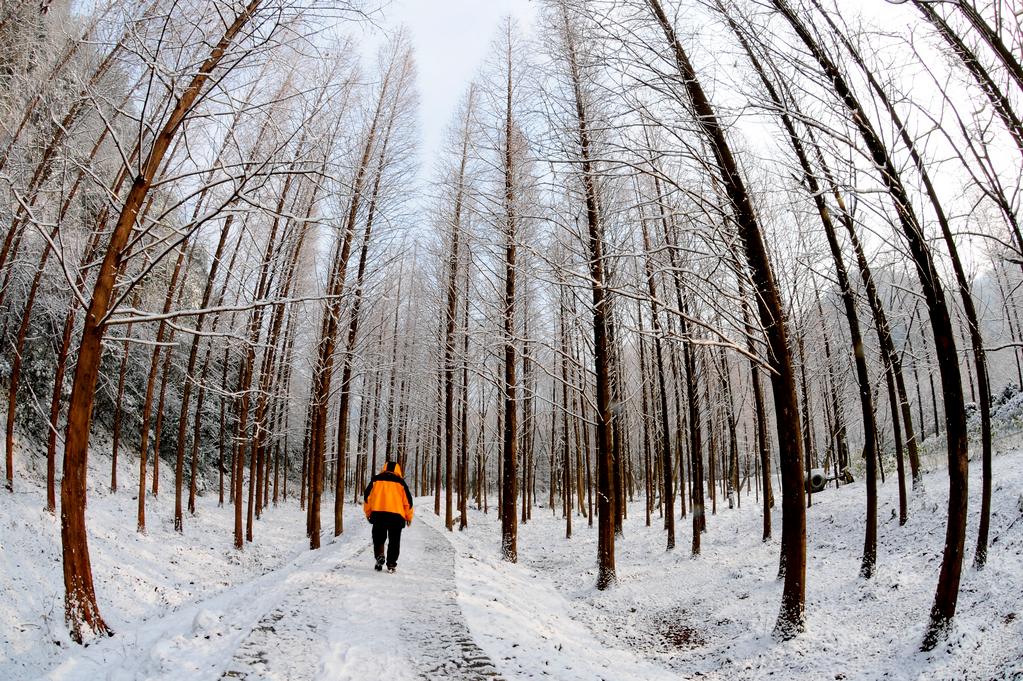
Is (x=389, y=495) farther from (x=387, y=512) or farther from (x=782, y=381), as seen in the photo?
Result: (x=782, y=381)

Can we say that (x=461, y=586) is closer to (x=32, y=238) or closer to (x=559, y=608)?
(x=559, y=608)

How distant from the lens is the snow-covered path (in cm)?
405

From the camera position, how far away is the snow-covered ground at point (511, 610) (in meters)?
4.49

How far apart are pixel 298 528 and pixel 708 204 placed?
20498mm

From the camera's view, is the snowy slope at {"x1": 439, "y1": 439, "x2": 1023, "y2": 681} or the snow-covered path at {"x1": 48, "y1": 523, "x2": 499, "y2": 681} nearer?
the snow-covered path at {"x1": 48, "y1": 523, "x2": 499, "y2": 681}

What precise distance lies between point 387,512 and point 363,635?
2.81m

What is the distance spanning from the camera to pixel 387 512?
304 inches

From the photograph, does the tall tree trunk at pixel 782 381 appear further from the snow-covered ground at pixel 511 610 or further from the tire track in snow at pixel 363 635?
the tire track in snow at pixel 363 635

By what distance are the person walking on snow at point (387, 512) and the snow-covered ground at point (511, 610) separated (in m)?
0.34

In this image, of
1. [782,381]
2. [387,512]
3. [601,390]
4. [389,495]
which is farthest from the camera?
[601,390]

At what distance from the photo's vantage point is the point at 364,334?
550 inches

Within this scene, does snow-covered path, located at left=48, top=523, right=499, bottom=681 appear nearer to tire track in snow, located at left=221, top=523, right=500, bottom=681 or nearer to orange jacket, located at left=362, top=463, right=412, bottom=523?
tire track in snow, located at left=221, top=523, right=500, bottom=681

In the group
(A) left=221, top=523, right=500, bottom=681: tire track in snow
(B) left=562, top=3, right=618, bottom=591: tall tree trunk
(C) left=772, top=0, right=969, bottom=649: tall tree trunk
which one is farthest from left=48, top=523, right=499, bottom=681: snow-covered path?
(C) left=772, top=0, right=969, bottom=649: tall tree trunk

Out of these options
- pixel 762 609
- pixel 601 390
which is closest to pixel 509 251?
pixel 601 390
